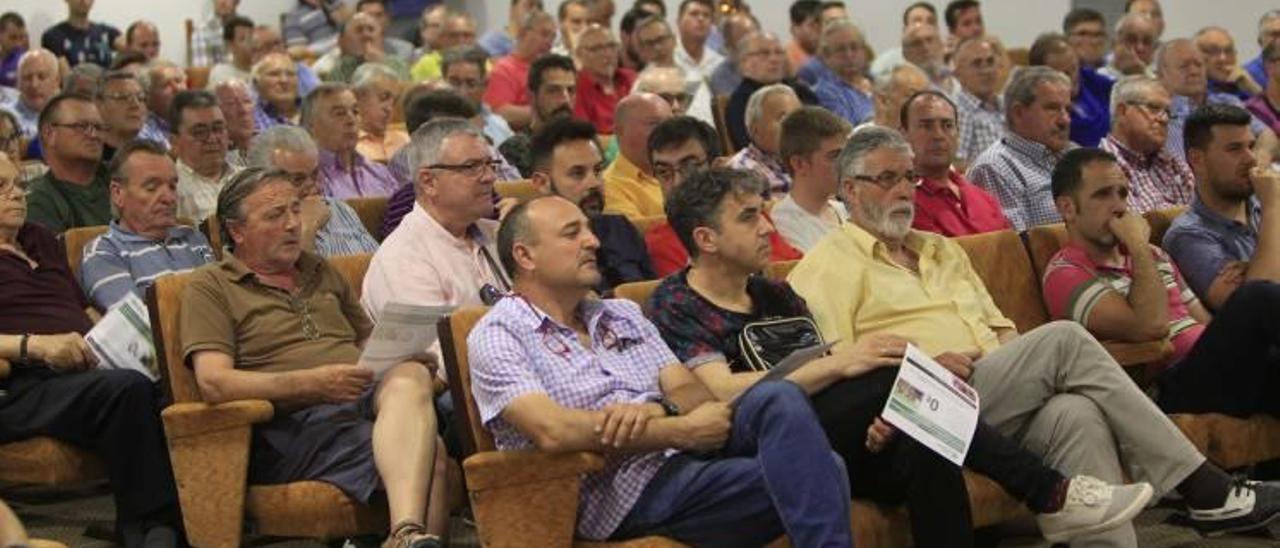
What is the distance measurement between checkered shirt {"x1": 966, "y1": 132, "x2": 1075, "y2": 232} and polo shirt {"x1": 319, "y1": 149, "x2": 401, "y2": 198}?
1.77m

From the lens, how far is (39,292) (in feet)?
13.8

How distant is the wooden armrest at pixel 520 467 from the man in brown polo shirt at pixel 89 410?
0.85 m

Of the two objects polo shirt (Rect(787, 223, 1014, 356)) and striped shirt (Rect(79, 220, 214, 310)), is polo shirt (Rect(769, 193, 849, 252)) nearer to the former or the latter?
polo shirt (Rect(787, 223, 1014, 356))

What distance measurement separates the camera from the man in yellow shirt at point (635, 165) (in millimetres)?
5332

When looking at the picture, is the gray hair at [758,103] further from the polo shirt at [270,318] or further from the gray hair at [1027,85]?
the polo shirt at [270,318]

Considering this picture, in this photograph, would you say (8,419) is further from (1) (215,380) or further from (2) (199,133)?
(2) (199,133)

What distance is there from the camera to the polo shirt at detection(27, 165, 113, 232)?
16.4 feet

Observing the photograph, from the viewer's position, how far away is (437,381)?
3.86 meters

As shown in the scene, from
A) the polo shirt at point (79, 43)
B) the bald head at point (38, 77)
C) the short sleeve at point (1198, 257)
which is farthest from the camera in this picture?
the polo shirt at point (79, 43)

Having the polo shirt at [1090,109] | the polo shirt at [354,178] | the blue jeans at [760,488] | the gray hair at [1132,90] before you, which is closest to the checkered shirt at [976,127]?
the polo shirt at [1090,109]

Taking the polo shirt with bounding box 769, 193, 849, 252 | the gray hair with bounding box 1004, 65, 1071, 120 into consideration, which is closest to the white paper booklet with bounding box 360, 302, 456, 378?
the polo shirt with bounding box 769, 193, 849, 252

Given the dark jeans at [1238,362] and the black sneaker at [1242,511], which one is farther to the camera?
the dark jeans at [1238,362]

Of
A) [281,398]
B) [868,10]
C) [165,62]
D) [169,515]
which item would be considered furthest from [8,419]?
[868,10]

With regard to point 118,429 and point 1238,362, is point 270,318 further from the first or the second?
point 1238,362
